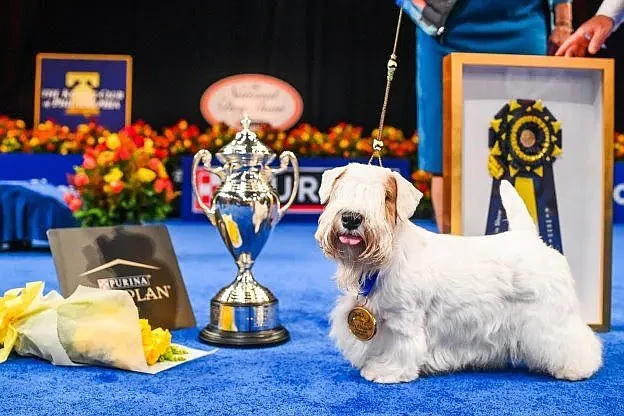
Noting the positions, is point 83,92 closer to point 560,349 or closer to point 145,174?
point 145,174

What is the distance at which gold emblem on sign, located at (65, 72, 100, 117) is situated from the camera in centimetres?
888

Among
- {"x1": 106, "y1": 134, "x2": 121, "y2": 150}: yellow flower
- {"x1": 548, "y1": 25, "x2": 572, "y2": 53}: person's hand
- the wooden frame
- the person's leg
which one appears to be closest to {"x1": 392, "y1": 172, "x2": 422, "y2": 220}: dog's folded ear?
the wooden frame

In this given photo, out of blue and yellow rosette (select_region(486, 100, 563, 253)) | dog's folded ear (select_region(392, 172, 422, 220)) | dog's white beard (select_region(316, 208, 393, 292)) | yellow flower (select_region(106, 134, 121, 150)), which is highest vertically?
yellow flower (select_region(106, 134, 121, 150))

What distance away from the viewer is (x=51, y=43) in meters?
9.05

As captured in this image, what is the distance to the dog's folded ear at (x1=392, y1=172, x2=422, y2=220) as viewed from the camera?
185 centimetres

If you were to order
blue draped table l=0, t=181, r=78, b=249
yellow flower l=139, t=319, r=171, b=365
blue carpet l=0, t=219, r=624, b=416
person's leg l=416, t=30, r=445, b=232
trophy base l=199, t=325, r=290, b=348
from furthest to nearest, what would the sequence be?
blue draped table l=0, t=181, r=78, b=249
person's leg l=416, t=30, r=445, b=232
trophy base l=199, t=325, r=290, b=348
yellow flower l=139, t=319, r=171, b=365
blue carpet l=0, t=219, r=624, b=416

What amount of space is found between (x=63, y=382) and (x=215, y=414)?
462mm

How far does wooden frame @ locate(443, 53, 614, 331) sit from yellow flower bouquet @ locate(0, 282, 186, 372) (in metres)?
0.95

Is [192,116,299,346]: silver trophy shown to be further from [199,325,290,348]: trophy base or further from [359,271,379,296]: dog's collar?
[359,271,379,296]: dog's collar

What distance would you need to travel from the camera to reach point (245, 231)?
2.52 m

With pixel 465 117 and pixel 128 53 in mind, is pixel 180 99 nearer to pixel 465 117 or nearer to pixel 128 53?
pixel 128 53

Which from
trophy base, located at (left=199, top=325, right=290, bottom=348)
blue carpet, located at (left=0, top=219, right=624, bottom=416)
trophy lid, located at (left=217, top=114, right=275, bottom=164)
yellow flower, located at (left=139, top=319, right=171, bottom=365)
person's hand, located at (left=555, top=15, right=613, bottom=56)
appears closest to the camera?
blue carpet, located at (left=0, top=219, right=624, bottom=416)

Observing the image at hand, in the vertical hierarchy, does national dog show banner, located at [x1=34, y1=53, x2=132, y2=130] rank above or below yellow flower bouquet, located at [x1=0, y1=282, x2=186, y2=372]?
above

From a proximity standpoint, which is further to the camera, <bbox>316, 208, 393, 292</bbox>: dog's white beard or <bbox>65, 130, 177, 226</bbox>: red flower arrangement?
<bbox>65, 130, 177, 226</bbox>: red flower arrangement
